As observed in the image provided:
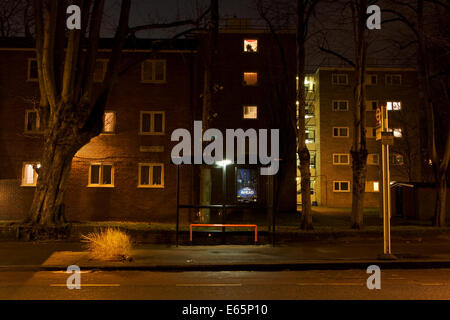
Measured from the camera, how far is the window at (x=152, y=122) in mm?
25078

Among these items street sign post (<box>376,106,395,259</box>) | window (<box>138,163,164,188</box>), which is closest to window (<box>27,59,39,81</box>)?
window (<box>138,163,164,188</box>)

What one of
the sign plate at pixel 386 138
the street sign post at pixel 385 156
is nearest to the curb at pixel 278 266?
the street sign post at pixel 385 156

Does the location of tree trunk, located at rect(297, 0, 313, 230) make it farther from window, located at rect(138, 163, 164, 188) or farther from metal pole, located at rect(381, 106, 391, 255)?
window, located at rect(138, 163, 164, 188)

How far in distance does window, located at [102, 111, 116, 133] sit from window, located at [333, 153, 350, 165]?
22.7m

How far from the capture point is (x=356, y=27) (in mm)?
17531

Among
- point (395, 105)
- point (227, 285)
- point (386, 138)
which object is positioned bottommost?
point (227, 285)

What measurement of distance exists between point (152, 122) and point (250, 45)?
873cm

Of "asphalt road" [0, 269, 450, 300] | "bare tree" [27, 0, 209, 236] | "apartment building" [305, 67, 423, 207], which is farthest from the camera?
"apartment building" [305, 67, 423, 207]

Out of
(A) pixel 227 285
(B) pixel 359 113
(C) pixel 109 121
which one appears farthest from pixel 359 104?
(C) pixel 109 121

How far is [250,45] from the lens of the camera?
95.9 feet

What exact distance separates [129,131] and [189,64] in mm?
4940

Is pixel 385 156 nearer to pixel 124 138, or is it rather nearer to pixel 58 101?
pixel 58 101

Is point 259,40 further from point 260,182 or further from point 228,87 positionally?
point 260,182

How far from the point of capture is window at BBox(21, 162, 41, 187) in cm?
2427
